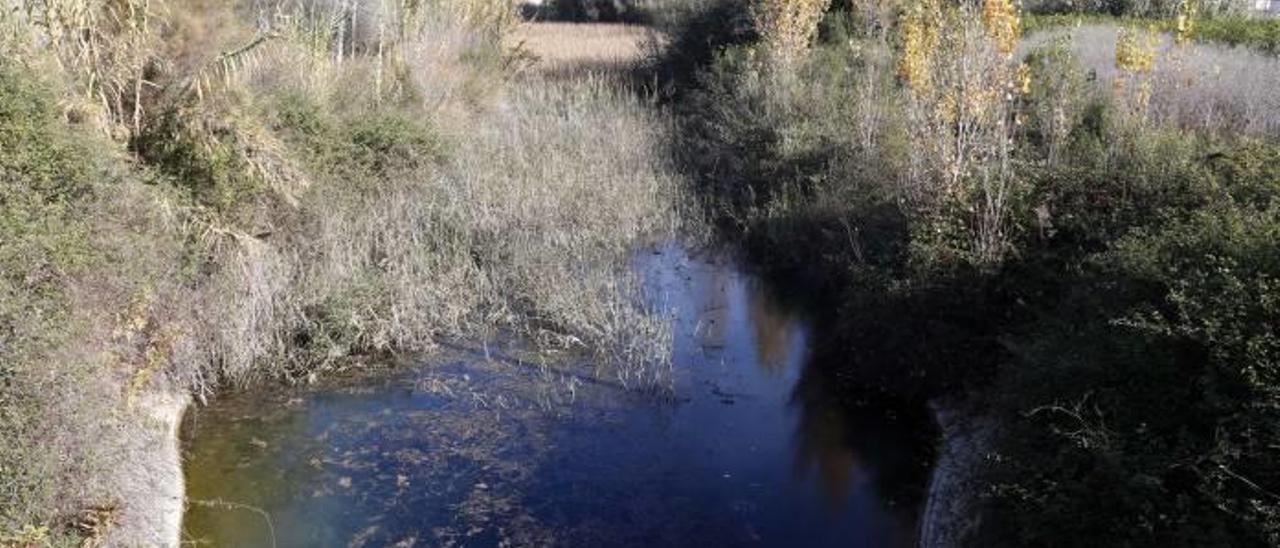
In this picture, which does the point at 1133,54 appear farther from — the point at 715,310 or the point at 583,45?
the point at 583,45

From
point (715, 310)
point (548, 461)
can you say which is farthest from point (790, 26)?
point (548, 461)

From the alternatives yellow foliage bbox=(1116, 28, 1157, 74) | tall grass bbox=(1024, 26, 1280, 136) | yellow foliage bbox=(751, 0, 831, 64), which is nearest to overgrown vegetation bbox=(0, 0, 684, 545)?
yellow foliage bbox=(751, 0, 831, 64)

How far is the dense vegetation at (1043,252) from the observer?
527 cm

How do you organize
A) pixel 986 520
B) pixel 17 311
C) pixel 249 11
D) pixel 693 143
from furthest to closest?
pixel 693 143, pixel 249 11, pixel 986 520, pixel 17 311

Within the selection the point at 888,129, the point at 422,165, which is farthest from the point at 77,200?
the point at 888,129

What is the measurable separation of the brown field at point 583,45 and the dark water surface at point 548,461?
11135mm

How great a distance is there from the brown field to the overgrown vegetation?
6058 millimetres

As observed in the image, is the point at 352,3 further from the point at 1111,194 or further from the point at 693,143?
the point at 1111,194

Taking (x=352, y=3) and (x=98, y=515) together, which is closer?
(x=98, y=515)

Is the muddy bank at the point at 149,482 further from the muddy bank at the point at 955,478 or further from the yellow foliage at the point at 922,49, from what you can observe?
the yellow foliage at the point at 922,49

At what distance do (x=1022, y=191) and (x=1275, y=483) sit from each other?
4200 mm

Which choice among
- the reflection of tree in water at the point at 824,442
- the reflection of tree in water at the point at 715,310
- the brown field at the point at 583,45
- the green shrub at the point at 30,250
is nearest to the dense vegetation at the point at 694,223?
the green shrub at the point at 30,250

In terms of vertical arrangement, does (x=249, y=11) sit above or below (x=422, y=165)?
above

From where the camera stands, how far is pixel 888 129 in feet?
40.8
